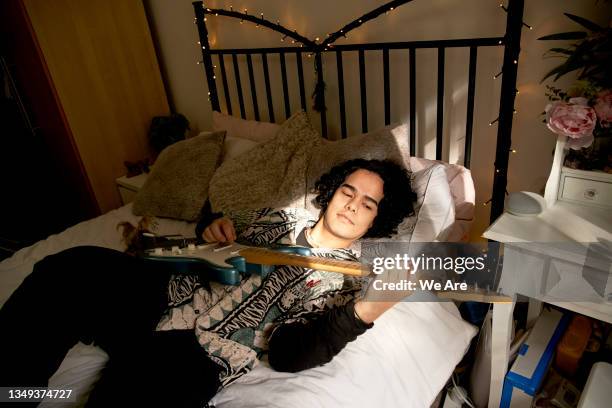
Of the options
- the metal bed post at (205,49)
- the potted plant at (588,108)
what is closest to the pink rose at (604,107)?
the potted plant at (588,108)

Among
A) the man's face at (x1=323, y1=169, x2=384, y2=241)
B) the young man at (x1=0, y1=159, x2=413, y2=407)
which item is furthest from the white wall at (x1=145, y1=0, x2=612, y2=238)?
the man's face at (x1=323, y1=169, x2=384, y2=241)

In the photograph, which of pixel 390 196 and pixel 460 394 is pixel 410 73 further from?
pixel 460 394

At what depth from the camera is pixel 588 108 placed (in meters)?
0.99

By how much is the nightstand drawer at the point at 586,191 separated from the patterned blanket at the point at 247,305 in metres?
0.62

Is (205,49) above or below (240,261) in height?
above

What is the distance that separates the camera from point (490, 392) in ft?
4.01

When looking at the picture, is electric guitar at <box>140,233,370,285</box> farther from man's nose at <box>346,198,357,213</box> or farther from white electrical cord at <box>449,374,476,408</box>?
white electrical cord at <box>449,374,476,408</box>

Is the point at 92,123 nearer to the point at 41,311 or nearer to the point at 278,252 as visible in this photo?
the point at 41,311

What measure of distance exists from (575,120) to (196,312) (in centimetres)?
115

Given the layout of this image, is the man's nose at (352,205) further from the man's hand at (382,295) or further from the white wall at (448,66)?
the white wall at (448,66)

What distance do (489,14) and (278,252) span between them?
1066 millimetres

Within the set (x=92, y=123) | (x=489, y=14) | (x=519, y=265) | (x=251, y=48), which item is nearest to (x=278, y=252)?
(x=519, y=265)

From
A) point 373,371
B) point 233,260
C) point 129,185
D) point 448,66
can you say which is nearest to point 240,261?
point 233,260

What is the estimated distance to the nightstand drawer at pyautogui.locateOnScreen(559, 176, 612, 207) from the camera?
3.45 feet
